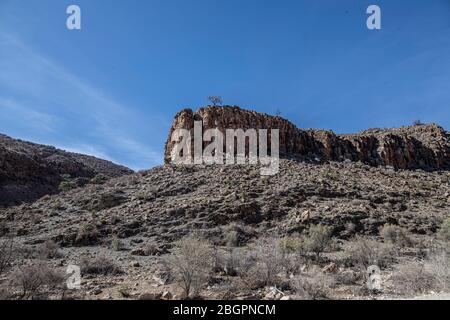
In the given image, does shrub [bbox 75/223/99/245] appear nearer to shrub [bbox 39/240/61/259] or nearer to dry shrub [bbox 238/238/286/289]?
shrub [bbox 39/240/61/259]

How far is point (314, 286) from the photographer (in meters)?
10.5

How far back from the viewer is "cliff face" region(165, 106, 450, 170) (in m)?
40.9

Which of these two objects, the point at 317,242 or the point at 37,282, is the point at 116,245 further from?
the point at 317,242

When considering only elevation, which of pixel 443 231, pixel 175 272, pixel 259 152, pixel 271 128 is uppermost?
pixel 271 128

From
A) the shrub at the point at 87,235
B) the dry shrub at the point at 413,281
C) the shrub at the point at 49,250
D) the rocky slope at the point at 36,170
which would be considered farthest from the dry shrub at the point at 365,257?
the rocky slope at the point at 36,170

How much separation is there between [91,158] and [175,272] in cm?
6271

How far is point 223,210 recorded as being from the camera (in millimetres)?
24312

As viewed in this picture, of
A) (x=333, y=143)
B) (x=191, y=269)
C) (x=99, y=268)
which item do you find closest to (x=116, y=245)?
(x=99, y=268)

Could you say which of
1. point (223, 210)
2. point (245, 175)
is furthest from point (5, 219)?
point (245, 175)

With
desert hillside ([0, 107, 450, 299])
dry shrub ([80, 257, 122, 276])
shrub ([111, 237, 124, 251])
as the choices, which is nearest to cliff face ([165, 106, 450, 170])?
desert hillside ([0, 107, 450, 299])

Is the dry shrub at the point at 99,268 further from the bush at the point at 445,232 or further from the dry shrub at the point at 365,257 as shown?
the bush at the point at 445,232

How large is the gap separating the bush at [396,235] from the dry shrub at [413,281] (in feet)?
26.1

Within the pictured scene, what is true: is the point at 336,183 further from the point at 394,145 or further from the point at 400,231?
the point at 394,145
